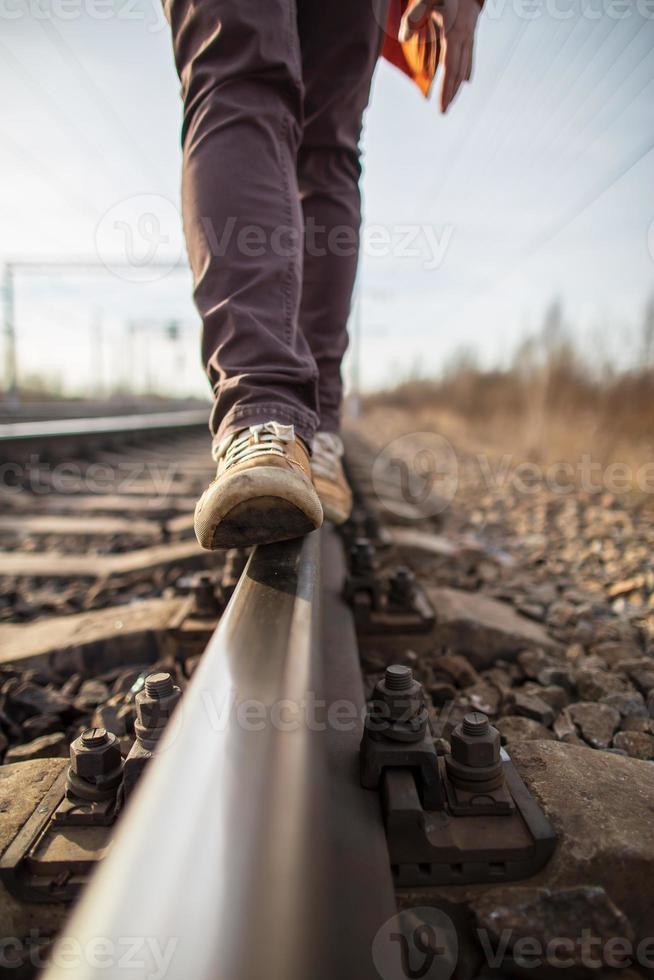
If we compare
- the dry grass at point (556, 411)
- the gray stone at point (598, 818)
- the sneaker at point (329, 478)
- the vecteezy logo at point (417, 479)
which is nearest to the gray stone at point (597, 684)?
the gray stone at point (598, 818)

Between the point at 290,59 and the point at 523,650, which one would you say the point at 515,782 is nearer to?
the point at 523,650

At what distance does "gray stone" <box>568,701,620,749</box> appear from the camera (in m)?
1.34

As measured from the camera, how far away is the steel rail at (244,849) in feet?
1.29

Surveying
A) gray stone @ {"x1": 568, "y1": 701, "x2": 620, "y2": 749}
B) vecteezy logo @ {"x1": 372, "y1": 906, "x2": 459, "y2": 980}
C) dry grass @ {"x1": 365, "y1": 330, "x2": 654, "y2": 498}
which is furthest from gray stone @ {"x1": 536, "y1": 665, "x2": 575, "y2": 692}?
dry grass @ {"x1": 365, "y1": 330, "x2": 654, "y2": 498}

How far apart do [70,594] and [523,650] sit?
5.22ft

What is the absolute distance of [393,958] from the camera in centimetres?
65

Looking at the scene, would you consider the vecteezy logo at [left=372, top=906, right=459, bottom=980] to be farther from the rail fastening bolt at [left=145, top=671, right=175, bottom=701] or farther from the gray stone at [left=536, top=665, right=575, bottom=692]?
the gray stone at [left=536, top=665, right=575, bottom=692]

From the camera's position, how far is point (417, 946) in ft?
2.40

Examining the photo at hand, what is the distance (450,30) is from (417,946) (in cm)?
191

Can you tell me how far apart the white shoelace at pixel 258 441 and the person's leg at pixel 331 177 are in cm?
64

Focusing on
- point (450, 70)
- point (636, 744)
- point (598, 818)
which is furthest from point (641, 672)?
point (450, 70)

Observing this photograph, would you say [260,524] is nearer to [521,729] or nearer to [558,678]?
[521,729]

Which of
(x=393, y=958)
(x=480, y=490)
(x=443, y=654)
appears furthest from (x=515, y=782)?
(x=480, y=490)

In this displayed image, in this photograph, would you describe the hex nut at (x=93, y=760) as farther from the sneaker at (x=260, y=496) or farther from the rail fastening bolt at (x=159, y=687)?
the sneaker at (x=260, y=496)
